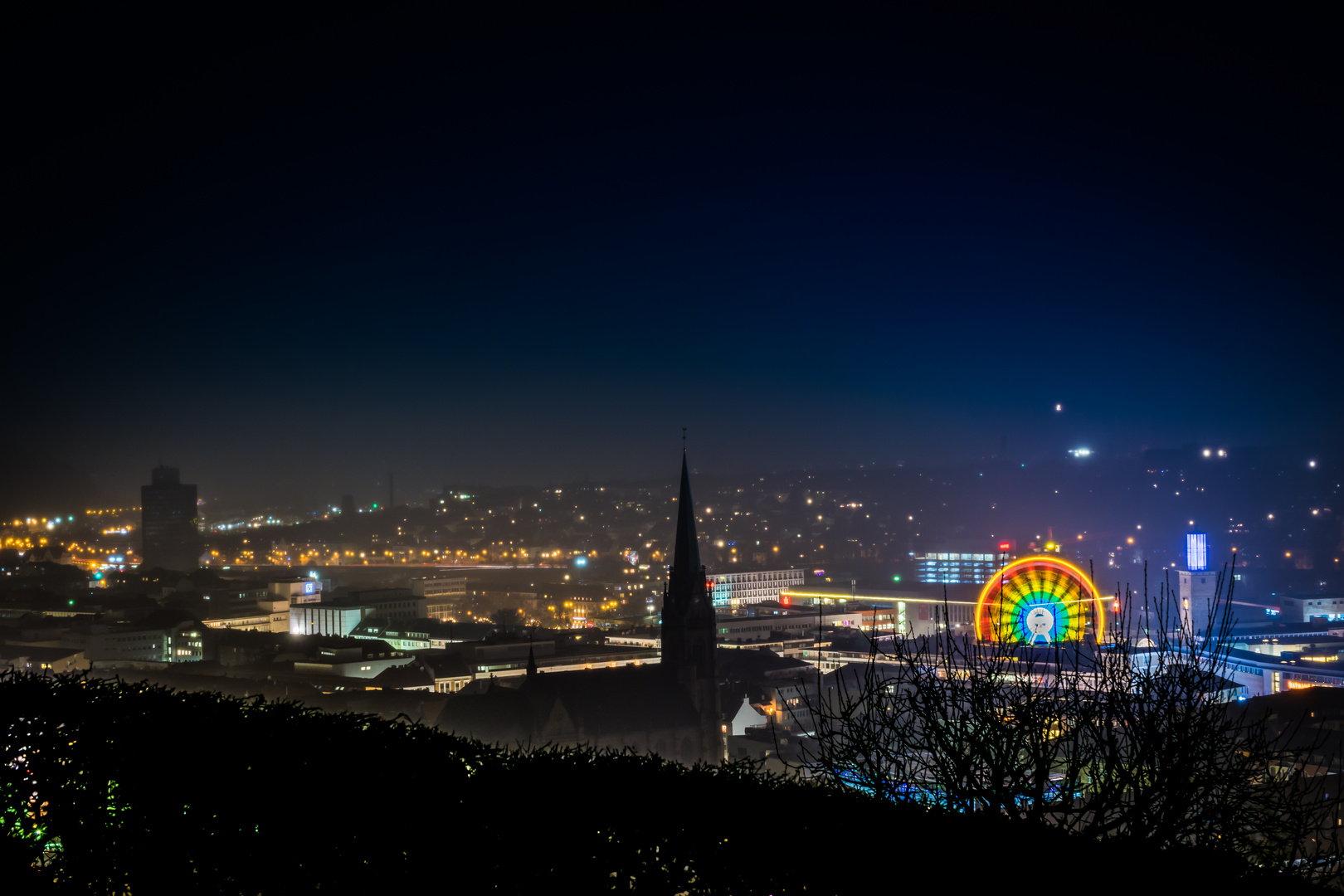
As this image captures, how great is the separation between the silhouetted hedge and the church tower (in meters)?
26.7

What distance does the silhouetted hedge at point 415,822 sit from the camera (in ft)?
17.3

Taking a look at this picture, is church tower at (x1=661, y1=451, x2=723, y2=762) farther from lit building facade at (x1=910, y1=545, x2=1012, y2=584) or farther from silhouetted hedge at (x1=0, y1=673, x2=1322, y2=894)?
lit building facade at (x1=910, y1=545, x2=1012, y2=584)

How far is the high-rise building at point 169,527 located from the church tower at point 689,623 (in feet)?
309

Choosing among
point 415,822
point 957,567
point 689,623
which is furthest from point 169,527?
point 415,822

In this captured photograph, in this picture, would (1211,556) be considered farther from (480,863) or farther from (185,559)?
(185,559)

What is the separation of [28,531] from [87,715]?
431 ft

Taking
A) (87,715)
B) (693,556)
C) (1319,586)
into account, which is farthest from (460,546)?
(87,715)

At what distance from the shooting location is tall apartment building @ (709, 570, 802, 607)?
11212cm

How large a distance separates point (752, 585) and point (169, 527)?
209 ft

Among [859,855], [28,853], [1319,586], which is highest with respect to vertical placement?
[859,855]

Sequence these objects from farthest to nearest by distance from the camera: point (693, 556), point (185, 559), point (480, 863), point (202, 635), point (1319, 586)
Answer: point (185, 559), point (1319, 586), point (202, 635), point (693, 556), point (480, 863)

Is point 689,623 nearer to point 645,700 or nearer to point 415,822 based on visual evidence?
point 645,700

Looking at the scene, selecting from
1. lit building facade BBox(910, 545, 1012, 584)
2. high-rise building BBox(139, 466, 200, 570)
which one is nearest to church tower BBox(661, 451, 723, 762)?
lit building facade BBox(910, 545, 1012, 584)

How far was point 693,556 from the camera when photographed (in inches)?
1395
